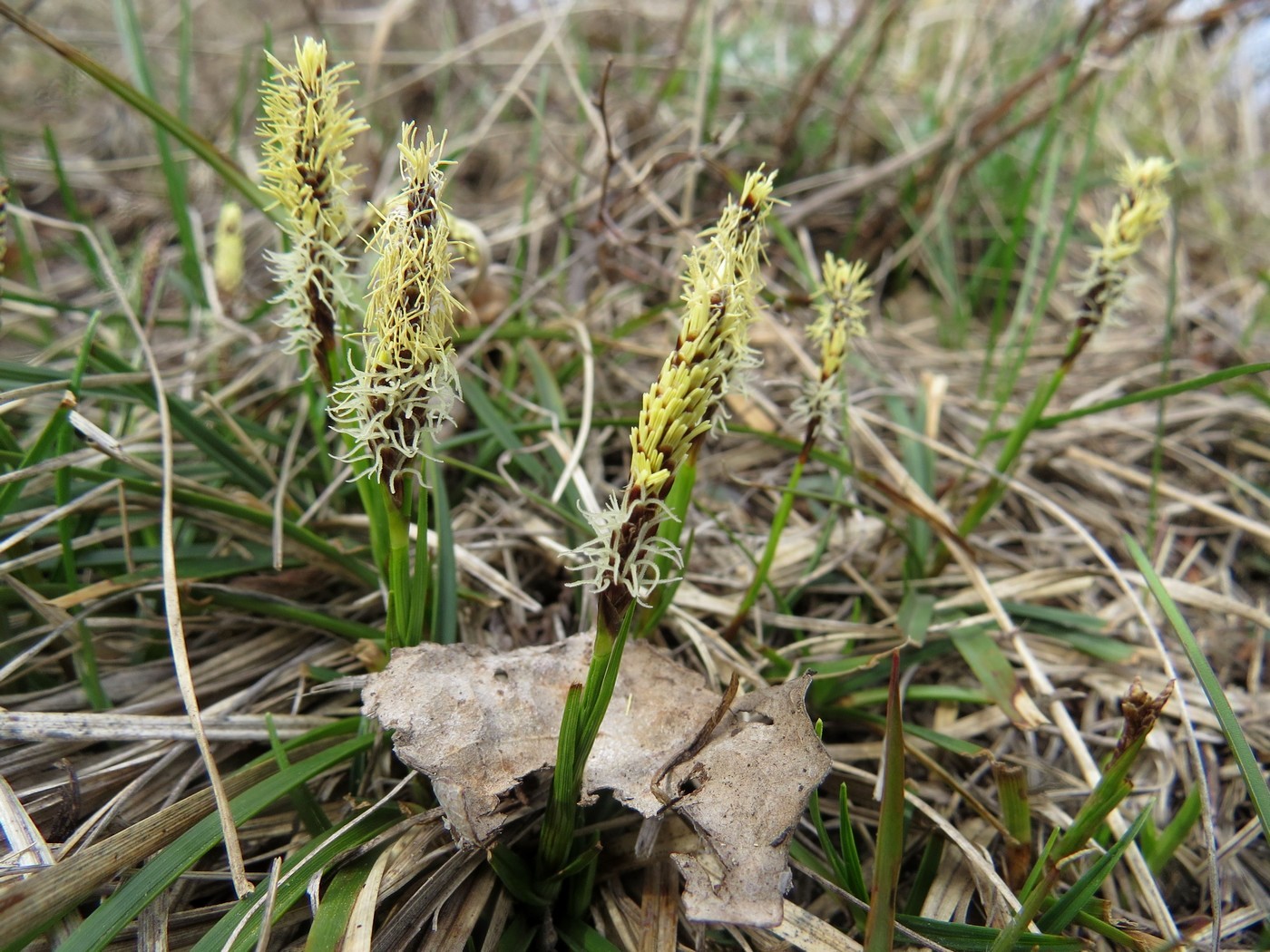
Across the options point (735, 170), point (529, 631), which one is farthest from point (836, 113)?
point (529, 631)

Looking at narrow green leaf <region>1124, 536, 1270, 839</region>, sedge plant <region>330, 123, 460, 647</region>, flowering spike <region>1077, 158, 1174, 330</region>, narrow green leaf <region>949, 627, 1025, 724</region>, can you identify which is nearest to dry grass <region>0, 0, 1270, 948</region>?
narrow green leaf <region>949, 627, 1025, 724</region>

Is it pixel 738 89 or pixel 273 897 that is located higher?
pixel 738 89

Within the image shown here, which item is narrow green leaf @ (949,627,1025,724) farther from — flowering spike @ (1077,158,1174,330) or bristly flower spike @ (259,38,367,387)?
bristly flower spike @ (259,38,367,387)

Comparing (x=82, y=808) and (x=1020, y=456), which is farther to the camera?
(x=1020, y=456)

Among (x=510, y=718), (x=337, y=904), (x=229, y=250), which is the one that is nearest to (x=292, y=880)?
(x=337, y=904)

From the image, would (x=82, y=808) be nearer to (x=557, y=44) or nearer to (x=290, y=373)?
(x=290, y=373)

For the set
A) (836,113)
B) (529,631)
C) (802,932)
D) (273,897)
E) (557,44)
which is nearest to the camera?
(273,897)

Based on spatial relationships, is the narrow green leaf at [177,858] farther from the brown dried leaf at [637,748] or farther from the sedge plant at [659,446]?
the sedge plant at [659,446]
